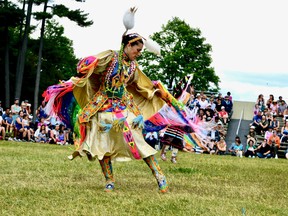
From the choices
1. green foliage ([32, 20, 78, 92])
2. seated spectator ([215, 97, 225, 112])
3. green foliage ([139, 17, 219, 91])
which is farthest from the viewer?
green foliage ([139, 17, 219, 91])

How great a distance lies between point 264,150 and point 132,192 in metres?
13.6

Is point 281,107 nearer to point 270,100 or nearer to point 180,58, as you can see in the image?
point 270,100

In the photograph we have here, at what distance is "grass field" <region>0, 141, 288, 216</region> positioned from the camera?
18.3 feet

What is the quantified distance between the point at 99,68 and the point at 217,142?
41.5 ft

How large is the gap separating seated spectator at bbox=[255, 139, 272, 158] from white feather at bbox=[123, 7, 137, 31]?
13554 millimetres

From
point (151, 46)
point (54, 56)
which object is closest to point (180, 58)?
point (54, 56)

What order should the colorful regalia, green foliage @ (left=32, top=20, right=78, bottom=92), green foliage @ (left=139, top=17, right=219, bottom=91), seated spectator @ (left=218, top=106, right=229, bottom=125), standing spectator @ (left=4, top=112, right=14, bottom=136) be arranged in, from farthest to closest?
green foliage @ (left=139, top=17, right=219, bottom=91), green foliage @ (left=32, top=20, right=78, bottom=92), seated spectator @ (left=218, top=106, right=229, bottom=125), standing spectator @ (left=4, top=112, right=14, bottom=136), the colorful regalia

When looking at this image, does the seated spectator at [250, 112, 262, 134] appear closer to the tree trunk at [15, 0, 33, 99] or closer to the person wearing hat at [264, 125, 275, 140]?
the person wearing hat at [264, 125, 275, 140]

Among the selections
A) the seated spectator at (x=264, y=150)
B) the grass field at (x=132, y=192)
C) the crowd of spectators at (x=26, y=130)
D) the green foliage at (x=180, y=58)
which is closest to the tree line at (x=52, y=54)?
the green foliage at (x=180, y=58)

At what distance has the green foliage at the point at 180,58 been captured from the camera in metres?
51.8

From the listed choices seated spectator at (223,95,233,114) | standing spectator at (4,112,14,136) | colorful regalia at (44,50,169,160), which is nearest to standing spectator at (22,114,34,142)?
standing spectator at (4,112,14,136)

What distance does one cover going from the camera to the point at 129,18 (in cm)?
691

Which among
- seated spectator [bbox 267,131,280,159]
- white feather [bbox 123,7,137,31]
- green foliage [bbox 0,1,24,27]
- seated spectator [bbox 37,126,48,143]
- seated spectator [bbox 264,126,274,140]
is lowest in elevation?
seated spectator [bbox 37,126,48,143]

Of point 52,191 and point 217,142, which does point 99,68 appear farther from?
point 217,142
